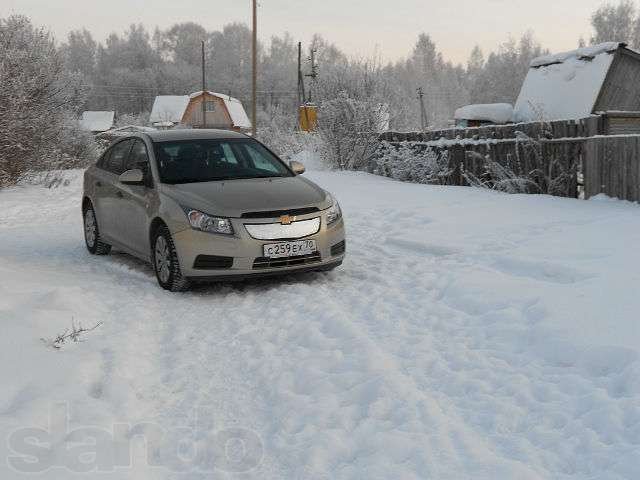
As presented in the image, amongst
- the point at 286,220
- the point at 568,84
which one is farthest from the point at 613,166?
the point at 568,84

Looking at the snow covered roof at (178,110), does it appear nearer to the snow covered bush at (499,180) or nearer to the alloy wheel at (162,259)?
the snow covered bush at (499,180)

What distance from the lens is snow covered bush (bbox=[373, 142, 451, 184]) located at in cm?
1592

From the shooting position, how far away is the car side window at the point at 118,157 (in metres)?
8.77

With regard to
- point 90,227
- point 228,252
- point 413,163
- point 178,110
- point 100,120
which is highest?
point 178,110

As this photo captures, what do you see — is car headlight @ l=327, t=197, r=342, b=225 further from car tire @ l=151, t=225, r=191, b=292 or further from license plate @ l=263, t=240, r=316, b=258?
car tire @ l=151, t=225, r=191, b=292

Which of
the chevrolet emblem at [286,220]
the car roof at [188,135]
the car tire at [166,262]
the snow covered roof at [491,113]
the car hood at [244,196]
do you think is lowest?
the car tire at [166,262]

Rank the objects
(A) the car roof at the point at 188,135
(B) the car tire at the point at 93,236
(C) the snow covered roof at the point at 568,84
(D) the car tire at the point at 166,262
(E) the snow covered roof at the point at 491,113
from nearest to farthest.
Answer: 1. (D) the car tire at the point at 166,262
2. (A) the car roof at the point at 188,135
3. (B) the car tire at the point at 93,236
4. (C) the snow covered roof at the point at 568,84
5. (E) the snow covered roof at the point at 491,113

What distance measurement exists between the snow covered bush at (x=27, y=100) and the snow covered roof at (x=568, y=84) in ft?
53.4

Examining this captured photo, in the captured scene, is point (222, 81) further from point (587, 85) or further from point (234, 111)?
point (587, 85)

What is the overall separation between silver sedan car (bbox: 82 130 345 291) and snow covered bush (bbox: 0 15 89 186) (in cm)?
1015

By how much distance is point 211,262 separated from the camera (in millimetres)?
6879

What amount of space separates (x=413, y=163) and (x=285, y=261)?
10.4 meters

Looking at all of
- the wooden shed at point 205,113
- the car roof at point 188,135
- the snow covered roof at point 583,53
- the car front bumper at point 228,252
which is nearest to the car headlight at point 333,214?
the car front bumper at point 228,252

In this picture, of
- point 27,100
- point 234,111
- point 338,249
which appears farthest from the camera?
point 234,111
